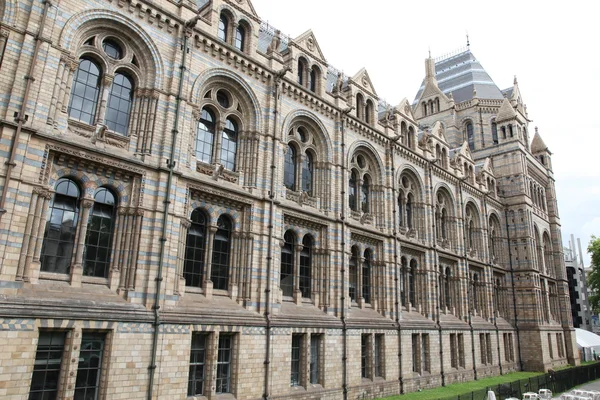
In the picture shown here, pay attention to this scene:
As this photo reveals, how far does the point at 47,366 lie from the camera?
13.8 metres

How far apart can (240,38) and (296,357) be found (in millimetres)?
15960

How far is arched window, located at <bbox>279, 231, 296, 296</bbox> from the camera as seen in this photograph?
→ 22261 mm

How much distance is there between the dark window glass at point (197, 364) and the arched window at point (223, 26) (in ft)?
44.9

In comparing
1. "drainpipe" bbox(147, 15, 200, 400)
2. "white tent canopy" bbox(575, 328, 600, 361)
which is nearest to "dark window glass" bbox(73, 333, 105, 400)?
"drainpipe" bbox(147, 15, 200, 400)

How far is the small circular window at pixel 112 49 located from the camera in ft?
57.2

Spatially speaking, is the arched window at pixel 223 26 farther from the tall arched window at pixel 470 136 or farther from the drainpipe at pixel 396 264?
the tall arched window at pixel 470 136

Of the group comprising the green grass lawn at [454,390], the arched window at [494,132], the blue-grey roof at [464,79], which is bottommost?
the green grass lawn at [454,390]

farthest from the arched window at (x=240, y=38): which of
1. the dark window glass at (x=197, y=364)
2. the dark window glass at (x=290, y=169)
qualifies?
the dark window glass at (x=197, y=364)

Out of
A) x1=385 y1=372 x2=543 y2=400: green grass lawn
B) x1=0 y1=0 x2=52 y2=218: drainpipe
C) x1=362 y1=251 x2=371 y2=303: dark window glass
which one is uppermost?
x1=0 y1=0 x2=52 y2=218: drainpipe

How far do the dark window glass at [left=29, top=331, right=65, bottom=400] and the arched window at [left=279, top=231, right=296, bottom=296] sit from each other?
10.2 meters

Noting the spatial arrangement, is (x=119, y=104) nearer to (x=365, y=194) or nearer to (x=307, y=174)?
(x=307, y=174)

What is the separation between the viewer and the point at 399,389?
87.2ft

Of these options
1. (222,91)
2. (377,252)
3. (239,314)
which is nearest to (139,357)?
(239,314)

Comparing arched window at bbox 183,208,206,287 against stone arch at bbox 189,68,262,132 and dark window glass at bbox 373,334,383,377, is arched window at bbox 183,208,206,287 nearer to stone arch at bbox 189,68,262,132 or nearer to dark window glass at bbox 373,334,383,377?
stone arch at bbox 189,68,262,132
